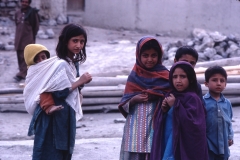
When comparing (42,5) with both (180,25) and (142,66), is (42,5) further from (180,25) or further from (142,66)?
(142,66)

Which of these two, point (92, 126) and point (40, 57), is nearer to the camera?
point (40, 57)

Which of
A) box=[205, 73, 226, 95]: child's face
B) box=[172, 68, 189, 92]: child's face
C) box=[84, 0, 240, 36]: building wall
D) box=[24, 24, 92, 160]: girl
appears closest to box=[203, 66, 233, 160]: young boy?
box=[205, 73, 226, 95]: child's face

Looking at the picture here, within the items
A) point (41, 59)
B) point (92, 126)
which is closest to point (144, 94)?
point (41, 59)

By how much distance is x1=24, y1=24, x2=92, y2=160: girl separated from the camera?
3951 mm

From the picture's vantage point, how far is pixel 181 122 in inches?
134

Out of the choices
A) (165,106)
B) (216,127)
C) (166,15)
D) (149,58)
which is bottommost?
(216,127)

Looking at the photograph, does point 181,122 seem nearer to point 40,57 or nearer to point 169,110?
point 169,110

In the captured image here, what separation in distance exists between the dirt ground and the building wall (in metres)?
2.84

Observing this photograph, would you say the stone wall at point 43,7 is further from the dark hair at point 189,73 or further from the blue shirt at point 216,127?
the dark hair at point 189,73

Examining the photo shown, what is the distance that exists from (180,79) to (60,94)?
38.7 inches

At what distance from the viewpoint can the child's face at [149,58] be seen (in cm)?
360

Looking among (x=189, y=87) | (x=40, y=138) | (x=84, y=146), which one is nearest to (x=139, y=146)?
(x=189, y=87)

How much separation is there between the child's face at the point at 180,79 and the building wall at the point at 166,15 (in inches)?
457

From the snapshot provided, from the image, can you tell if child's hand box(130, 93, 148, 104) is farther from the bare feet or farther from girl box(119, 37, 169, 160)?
the bare feet
